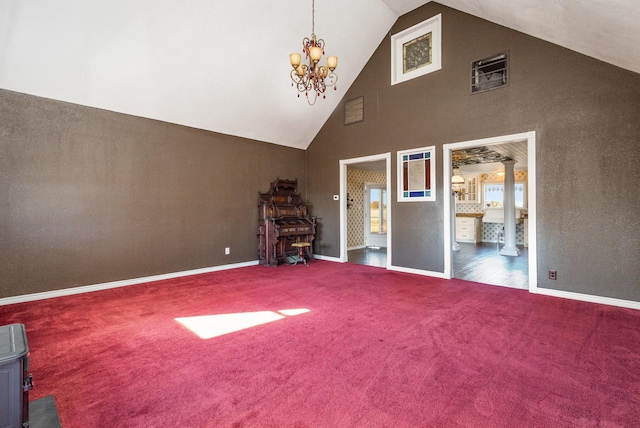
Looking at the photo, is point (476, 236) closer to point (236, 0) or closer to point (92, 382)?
point (236, 0)

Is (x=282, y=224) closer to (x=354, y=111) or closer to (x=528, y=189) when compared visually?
(x=354, y=111)

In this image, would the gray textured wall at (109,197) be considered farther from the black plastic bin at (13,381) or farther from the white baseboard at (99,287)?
the black plastic bin at (13,381)

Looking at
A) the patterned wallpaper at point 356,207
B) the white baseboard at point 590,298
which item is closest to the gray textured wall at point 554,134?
the white baseboard at point 590,298

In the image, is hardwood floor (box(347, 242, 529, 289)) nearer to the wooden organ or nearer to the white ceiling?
the wooden organ

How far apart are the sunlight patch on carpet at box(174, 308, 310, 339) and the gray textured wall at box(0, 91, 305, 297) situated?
234 cm

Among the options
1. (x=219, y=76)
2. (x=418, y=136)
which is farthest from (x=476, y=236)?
(x=219, y=76)

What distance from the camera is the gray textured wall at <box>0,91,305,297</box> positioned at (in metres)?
3.92

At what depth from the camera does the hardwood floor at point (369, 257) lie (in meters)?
6.51

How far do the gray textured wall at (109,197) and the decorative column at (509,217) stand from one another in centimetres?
636

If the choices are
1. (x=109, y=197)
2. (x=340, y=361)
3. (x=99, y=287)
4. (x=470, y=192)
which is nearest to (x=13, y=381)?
(x=340, y=361)

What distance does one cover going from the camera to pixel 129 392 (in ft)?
6.42

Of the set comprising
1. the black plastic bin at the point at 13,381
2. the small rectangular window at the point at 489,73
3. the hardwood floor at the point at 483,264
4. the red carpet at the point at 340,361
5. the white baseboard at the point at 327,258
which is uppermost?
the small rectangular window at the point at 489,73

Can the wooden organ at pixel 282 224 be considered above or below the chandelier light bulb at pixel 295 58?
Result: below

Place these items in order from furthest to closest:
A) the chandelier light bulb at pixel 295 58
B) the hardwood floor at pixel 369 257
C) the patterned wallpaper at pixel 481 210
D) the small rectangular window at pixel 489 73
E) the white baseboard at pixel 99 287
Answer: the patterned wallpaper at pixel 481 210 → the hardwood floor at pixel 369 257 → the small rectangular window at pixel 489 73 → the white baseboard at pixel 99 287 → the chandelier light bulb at pixel 295 58
